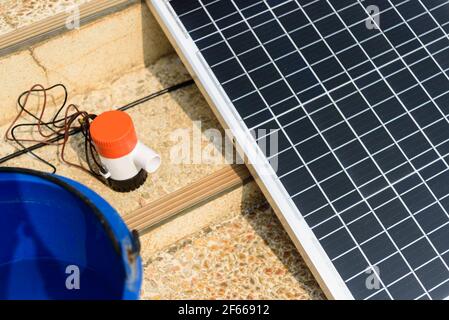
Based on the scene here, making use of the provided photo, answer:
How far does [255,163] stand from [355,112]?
56 centimetres

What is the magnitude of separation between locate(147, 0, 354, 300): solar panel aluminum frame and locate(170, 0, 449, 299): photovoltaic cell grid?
3 cm

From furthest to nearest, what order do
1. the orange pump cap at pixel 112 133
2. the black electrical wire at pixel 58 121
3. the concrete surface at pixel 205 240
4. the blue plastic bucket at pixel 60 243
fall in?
the black electrical wire at pixel 58 121
the concrete surface at pixel 205 240
the orange pump cap at pixel 112 133
the blue plastic bucket at pixel 60 243

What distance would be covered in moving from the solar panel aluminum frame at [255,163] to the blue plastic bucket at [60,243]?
2.45ft

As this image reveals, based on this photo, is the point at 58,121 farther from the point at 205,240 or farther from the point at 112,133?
the point at 205,240

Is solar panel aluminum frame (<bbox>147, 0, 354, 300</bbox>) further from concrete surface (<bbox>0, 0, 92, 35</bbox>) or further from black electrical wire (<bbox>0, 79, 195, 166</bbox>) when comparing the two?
concrete surface (<bbox>0, 0, 92, 35</bbox>)

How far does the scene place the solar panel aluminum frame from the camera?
2.93 meters

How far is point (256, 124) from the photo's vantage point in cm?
311

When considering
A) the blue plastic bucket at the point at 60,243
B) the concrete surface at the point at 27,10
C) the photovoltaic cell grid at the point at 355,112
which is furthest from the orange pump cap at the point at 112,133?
the concrete surface at the point at 27,10

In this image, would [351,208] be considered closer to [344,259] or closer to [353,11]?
[344,259]

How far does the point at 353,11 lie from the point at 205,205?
4.12 ft

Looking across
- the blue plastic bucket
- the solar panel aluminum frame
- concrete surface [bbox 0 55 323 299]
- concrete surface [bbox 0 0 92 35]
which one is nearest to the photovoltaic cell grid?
the solar panel aluminum frame

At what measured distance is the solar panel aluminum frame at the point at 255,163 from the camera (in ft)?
9.60

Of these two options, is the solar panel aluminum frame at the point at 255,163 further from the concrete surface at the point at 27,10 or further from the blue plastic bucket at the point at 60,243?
the blue plastic bucket at the point at 60,243

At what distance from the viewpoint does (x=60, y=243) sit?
9.50ft
